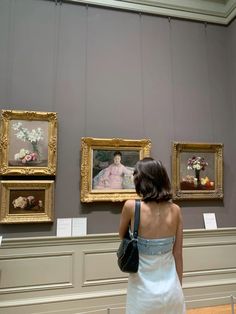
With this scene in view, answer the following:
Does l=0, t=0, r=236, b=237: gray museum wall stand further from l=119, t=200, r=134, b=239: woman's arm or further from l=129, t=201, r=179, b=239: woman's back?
l=129, t=201, r=179, b=239: woman's back

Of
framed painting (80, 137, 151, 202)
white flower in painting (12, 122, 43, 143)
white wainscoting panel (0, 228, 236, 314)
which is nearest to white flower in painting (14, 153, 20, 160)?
white flower in painting (12, 122, 43, 143)

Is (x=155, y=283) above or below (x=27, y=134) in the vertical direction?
below

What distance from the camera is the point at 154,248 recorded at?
1.71 meters

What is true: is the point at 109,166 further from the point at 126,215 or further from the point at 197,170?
the point at 126,215

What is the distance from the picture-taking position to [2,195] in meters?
3.02

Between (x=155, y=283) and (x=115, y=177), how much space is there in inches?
70.2

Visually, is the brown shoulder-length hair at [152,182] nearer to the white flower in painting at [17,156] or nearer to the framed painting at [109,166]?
the framed painting at [109,166]

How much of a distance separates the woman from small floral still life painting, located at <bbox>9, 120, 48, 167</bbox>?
1.70m

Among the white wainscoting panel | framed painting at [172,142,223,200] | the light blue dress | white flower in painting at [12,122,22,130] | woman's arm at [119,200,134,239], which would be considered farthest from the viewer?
framed painting at [172,142,223,200]

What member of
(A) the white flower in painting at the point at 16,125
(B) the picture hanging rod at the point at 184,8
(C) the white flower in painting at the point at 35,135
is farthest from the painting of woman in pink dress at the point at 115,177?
(B) the picture hanging rod at the point at 184,8

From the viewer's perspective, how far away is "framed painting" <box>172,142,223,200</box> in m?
3.55

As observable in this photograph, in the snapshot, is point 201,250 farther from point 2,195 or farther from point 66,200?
point 2,195

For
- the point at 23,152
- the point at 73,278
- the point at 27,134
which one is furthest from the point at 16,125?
the point at 73,278

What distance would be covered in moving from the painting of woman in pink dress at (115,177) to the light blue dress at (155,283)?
64.1 inches
